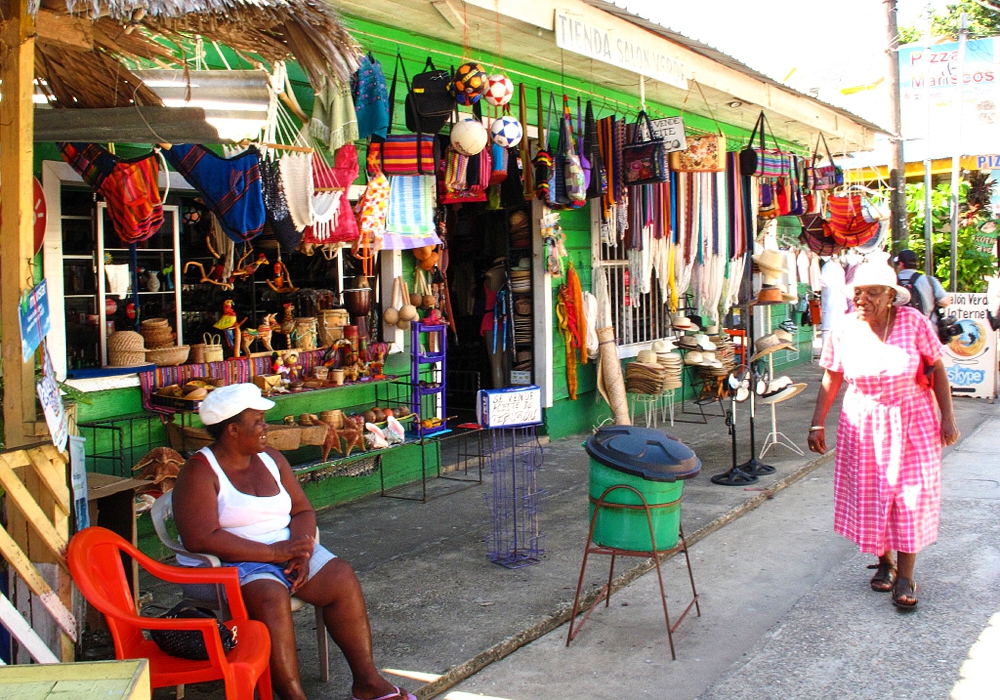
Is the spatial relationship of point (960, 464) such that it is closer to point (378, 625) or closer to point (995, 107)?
point (378, 625)

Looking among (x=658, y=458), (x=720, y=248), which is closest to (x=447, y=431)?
(x=658, y=458)

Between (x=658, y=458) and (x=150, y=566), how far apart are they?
86.8 inches

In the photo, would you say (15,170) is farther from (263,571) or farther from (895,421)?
(895,421)

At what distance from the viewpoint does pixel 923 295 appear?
351 inches

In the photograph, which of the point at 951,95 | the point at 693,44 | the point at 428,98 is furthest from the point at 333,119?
the point at 951,95

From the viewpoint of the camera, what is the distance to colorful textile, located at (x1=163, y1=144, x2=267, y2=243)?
5316 mm

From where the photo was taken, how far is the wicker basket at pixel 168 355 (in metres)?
5.51

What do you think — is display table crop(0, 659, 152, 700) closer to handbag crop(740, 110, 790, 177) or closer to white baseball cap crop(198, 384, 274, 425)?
white baseball cap crop(198, 384, 274, 425)

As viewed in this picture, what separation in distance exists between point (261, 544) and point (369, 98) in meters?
3.46

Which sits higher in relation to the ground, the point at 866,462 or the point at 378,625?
the point at 866,462

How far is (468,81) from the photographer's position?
6426mm

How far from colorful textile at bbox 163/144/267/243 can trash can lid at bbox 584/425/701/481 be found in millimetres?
2582

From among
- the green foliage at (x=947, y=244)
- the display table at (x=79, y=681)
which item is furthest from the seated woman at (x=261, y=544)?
the green foliage at (x=947, y=244)

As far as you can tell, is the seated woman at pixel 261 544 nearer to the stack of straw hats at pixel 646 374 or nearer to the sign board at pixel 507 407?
the sign board at pixel 507 407
